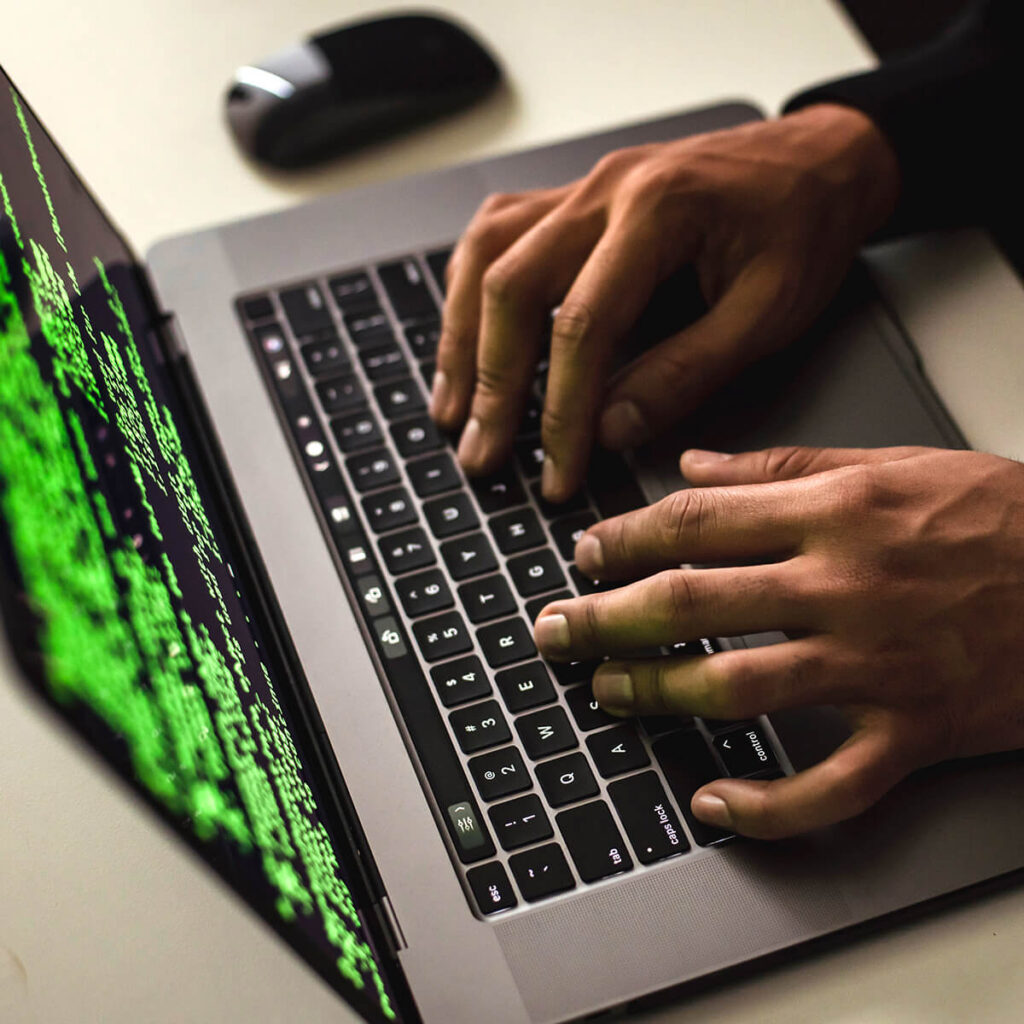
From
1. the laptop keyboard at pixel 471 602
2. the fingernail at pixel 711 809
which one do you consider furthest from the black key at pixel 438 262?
the fingernail at pixel 711 809

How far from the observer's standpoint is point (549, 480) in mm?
688

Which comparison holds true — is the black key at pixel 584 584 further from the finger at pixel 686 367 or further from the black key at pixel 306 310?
the black key at pixel 306 310

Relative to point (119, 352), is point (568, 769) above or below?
below

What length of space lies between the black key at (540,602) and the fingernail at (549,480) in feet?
0.22

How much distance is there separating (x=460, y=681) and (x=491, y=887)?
0.38 ft

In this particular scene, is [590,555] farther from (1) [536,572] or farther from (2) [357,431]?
(2) [357,431]

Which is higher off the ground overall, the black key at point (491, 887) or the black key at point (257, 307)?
the black key at point (257, 307)

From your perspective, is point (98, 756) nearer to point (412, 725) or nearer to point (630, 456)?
point (412, 725)

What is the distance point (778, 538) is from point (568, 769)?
0.57ft

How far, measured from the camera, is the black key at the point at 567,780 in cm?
Answer: 58

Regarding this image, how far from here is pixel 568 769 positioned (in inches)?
23.2

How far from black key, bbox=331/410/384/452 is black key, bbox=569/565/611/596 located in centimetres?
16

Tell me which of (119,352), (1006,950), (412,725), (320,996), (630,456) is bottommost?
(1006,950)

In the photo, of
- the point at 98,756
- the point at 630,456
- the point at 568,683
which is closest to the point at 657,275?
the point at 630,456
